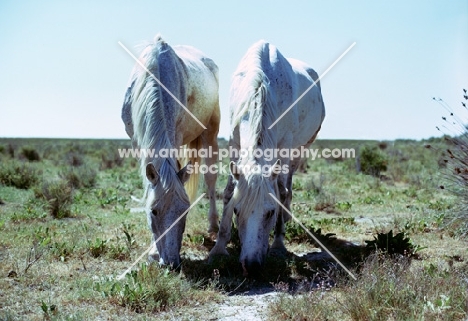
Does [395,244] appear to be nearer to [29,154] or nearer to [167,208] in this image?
[167,208]

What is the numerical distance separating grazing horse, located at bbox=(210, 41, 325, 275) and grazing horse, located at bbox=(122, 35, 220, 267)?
601mm

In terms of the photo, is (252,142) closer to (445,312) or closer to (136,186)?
(445,312)

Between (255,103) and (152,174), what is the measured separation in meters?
1.39

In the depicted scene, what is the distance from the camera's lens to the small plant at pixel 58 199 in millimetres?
7742

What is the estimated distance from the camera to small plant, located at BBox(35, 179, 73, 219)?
25.4 ft

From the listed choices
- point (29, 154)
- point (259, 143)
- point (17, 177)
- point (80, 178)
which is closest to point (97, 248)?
point (259, 143)

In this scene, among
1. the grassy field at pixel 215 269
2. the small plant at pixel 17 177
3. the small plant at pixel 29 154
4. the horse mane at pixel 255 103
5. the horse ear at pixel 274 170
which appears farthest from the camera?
the small plant at pixel 29 154

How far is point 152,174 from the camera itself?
4.38 meters

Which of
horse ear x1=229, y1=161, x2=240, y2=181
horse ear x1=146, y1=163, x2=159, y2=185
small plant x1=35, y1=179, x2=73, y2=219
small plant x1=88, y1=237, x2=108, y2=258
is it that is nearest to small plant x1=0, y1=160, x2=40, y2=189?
small plant x1=35, y1=179, x2=73, y2=219

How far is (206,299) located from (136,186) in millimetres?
8352

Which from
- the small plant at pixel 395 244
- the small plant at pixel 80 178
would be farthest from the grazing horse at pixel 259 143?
the small plant at pixel 80 178

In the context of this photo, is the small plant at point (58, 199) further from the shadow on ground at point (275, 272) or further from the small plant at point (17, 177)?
the shadow on ground at point (275, 272)

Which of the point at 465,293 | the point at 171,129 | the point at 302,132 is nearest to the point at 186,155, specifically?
the point at 302,132

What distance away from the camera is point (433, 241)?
247 inches
